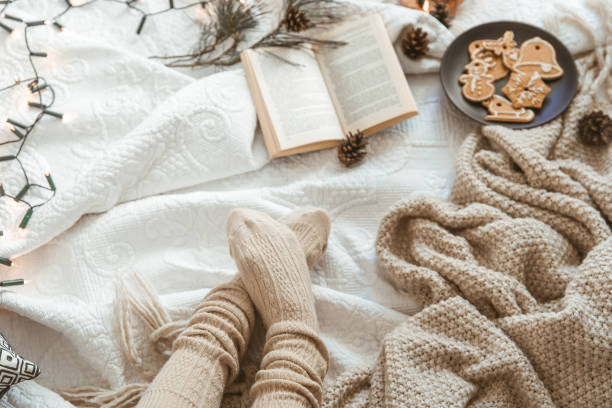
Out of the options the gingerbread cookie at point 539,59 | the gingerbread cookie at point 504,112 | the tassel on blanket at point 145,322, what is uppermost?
the gingerbread cookie at point 539,59

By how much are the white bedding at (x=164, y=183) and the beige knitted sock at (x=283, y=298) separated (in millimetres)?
62

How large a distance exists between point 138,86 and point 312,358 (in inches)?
25.3

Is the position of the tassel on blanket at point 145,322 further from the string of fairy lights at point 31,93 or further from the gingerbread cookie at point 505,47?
the gingerbread cookie at point 505,47

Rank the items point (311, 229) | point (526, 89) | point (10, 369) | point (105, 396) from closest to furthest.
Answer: point (10, 369), point (105, 396), point (311, 229), point (526, 89)

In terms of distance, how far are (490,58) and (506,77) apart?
0.17ft

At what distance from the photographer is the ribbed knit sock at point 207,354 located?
0.73 m

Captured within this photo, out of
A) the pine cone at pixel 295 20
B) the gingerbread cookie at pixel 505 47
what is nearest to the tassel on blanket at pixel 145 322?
the pine cone at pixel 295 20

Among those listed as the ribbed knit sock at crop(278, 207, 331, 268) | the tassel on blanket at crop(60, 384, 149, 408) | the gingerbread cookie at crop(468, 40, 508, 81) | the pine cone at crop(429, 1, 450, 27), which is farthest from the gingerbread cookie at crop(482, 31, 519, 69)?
the tassel on blanket at crop(60, 384, 149, 408)

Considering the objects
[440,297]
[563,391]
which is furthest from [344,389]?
[563,391]

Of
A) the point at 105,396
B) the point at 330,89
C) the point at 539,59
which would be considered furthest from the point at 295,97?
the point at 105,396

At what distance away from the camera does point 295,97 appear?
1.05m

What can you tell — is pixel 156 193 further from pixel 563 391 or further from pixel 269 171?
pixel 563 391

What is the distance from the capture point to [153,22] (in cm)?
113

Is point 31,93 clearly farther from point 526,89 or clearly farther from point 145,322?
point 526,89
